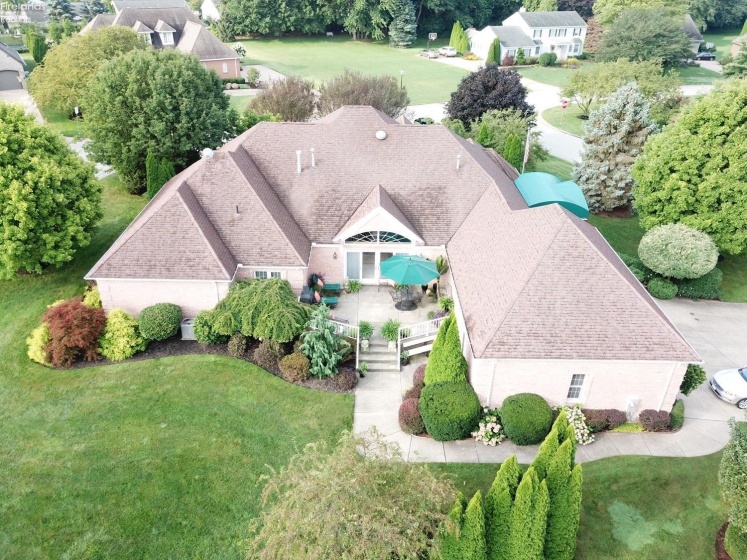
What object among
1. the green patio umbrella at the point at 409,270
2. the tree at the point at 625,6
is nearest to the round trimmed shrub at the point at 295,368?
the green patio umbrella at the point at 409,270

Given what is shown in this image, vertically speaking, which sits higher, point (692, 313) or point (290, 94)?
point (290, 94)

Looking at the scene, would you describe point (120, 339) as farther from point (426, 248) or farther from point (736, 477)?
point (736, 477)

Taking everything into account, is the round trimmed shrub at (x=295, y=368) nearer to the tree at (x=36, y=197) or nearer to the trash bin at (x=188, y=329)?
the trash bin at (x=188, y=329)

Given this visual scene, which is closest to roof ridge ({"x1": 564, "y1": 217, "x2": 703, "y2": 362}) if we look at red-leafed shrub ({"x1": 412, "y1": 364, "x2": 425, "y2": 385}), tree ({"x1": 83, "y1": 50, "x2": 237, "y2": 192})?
red-leafed shrub ({"x1": 412, "y1": 364, "x2": 425, "y2": 385})

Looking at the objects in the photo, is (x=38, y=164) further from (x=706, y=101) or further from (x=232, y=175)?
(x=706, y=101)

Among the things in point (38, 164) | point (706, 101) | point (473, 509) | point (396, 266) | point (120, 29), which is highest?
point (120, 29)

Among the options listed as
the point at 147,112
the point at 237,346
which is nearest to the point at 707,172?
the point at 237,346

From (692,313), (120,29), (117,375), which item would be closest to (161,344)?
(117,375)
